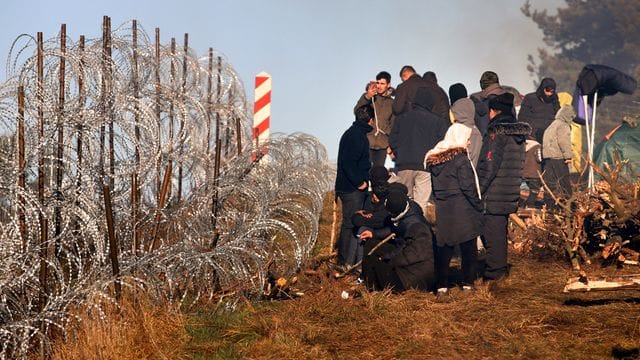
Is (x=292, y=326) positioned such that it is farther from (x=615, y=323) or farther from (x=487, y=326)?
(x=615, y=323)

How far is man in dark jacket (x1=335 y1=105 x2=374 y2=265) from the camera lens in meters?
10.5

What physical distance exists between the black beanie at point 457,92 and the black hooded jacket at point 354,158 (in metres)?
2.73

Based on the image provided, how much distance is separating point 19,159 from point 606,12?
1318 inches

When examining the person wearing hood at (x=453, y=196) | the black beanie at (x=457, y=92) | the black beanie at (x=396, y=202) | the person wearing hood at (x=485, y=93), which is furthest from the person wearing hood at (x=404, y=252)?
the black beanie at (x=457, y=92)

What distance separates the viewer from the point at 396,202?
895 cm

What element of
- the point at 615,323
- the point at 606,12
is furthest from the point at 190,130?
the point at 606,12

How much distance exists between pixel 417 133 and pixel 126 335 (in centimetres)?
522

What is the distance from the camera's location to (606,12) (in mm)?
38125

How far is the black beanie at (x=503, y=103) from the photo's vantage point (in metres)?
9.59

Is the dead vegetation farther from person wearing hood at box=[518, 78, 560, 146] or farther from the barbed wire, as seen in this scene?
person wearing hood at box=[518, 78, 560, 146]

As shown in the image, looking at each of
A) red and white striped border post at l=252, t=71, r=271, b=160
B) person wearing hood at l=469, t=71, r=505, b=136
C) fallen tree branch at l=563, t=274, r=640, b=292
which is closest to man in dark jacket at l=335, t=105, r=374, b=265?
person wearing hood at l=469, t=71, r=505, b=136

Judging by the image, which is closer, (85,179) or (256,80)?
(85,179)

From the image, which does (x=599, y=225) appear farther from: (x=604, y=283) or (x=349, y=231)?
(x=604, y=283)

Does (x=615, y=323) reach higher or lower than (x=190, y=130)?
lower
